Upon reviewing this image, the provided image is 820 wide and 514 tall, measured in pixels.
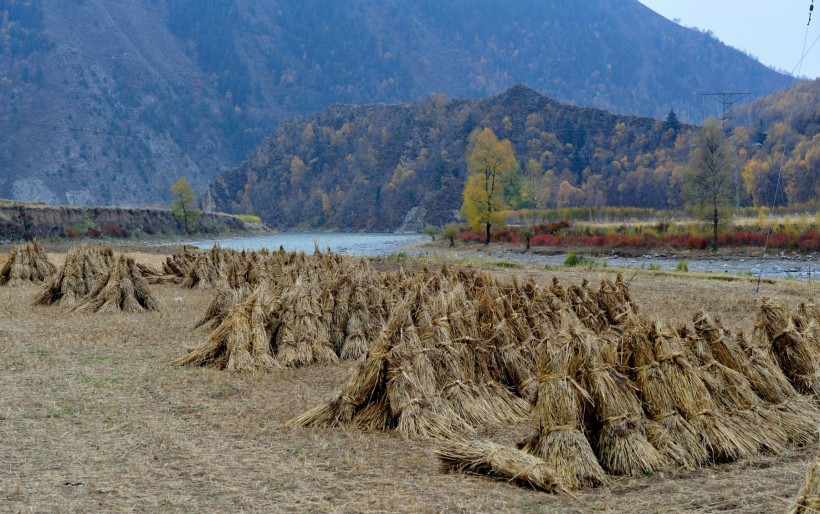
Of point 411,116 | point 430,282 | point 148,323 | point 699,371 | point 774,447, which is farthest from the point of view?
point 411,116

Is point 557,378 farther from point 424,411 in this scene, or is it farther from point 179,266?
point 179,266

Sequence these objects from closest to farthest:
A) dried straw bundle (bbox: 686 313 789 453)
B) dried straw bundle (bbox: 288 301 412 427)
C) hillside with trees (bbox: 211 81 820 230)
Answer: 1. dried straw bundle (bbox: 686 313 789 453)
2. dried straw bundle (bbox: 288 301 412 427)
3. hillside with trees (bbox: 211 81 820 230)

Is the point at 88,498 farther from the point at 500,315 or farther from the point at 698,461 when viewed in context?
the point at 500,315

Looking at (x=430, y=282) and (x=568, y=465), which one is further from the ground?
(x=430, y=282)

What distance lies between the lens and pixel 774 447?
7805 millimetres

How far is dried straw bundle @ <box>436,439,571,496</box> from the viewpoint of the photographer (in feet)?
21.8

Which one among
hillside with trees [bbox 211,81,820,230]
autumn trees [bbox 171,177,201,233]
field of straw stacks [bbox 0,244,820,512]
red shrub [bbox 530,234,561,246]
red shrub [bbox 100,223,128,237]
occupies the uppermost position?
hillside with trees [bbox 211,81,820,230]

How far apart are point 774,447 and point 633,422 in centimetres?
173

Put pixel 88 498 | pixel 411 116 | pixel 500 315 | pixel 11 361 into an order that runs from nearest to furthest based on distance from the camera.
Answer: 1. pixel 88 498
2. pixel 500 315
3. pixel 11 361
4. pixel 411 116

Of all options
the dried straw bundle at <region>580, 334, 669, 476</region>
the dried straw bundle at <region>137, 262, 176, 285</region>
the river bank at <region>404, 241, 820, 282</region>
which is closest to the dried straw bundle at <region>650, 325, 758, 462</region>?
the dried straw bundle at <region>580, 334, 669, 476</region>

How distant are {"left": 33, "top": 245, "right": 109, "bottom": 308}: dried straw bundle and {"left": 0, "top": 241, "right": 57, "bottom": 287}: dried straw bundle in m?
4.28

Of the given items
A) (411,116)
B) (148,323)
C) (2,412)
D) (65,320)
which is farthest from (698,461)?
(411,116)

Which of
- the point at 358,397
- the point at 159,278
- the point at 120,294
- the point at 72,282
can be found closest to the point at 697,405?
the point at 358,397

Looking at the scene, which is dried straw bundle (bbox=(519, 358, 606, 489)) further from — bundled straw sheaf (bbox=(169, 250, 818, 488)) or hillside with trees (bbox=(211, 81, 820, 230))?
hillside with trees (bbox=(211, 81, 820, 230))
